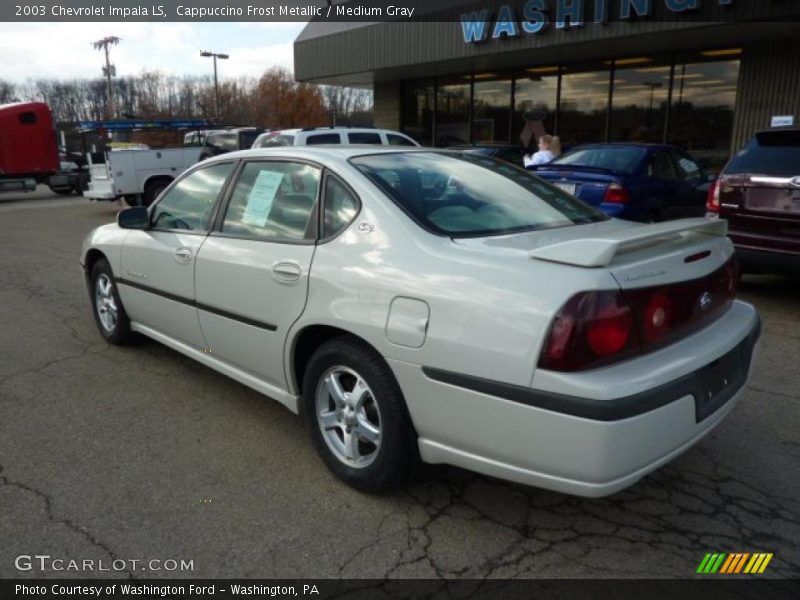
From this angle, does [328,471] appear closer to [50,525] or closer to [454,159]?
[50,525]

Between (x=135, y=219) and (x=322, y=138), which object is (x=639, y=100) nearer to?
(x=322, y=138)

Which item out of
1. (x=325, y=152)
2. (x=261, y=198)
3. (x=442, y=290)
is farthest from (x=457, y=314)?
(x=261, y=198)

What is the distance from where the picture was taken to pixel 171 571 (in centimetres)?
246

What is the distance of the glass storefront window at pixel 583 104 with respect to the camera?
15.5 m

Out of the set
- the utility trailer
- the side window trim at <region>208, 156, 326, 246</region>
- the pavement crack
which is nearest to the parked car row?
the side window trim at <region>208, 156, 326, 246</region>

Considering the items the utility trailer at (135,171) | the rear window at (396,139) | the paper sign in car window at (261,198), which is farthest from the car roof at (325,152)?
the utility trailer at (135,171)

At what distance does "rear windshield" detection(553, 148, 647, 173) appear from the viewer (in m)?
7.89

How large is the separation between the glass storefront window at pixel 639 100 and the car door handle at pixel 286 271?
1353cm

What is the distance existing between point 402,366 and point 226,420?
64.1 inches

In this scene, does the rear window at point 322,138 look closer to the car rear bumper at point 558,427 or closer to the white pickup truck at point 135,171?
the white pickup truck at point 135,171

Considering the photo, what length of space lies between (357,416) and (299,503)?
469mm

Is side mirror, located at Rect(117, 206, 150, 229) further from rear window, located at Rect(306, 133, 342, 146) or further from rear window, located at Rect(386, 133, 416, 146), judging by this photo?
rear window, located at Rect(386, 133, 416, 146)

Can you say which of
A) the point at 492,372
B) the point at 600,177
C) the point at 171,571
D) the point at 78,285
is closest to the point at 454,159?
the point at 492,372

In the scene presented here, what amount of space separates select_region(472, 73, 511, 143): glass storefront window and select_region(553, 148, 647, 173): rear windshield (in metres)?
9.45
